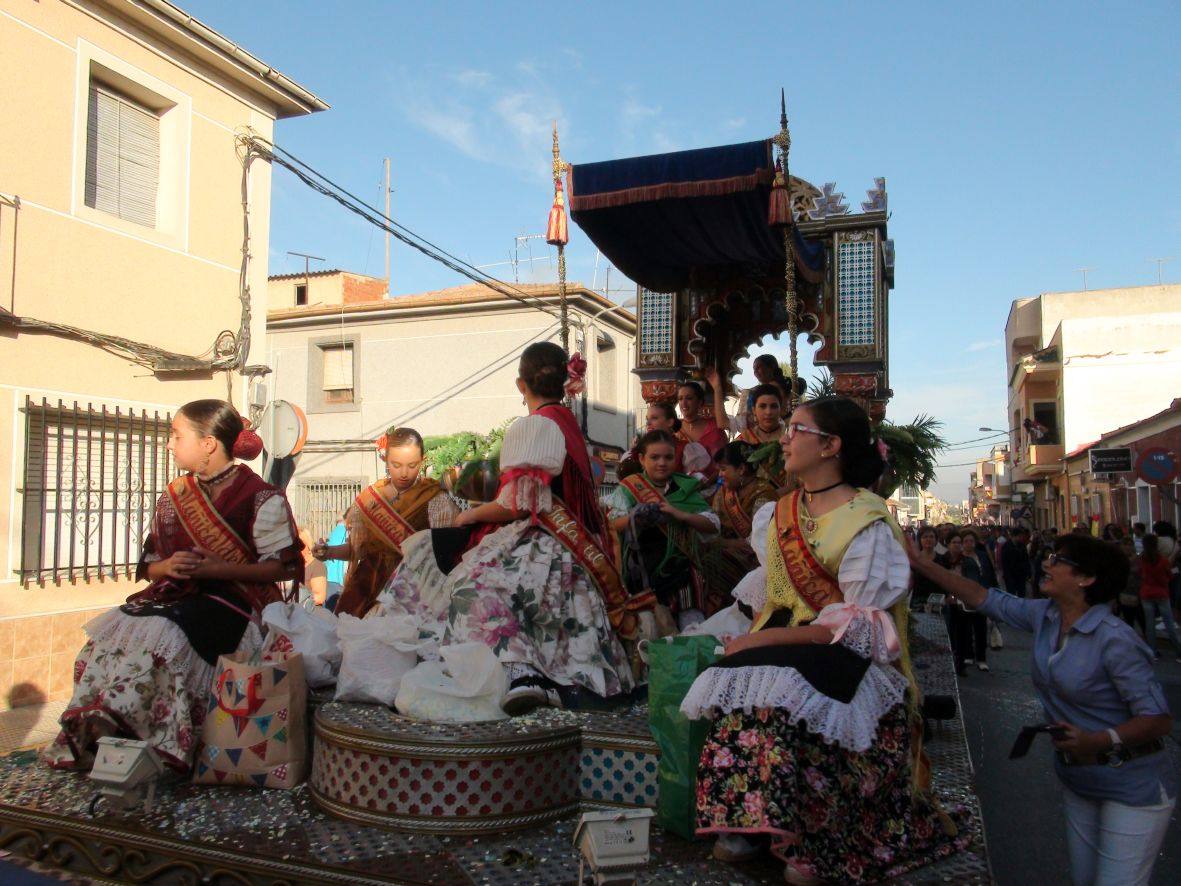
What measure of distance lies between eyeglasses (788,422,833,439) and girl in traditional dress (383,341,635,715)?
1.26 m

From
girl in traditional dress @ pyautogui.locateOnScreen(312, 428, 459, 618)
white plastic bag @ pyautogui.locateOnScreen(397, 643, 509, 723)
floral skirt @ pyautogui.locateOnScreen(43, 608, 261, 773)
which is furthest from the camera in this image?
girl in traditional dress @ pyautogui.locateOnScreen(312, 428, 459, 618)

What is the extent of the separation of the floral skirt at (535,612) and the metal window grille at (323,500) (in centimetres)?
1809

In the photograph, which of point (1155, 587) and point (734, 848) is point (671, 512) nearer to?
point (734, 848)

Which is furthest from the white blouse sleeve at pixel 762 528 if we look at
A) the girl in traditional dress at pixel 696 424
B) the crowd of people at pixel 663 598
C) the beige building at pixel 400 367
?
the beige building at pixel 400 367

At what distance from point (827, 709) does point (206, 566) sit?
2.55 meters

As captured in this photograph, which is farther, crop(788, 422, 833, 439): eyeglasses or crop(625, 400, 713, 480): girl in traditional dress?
crop(625, 400, 713, 480): girl in traditional dress

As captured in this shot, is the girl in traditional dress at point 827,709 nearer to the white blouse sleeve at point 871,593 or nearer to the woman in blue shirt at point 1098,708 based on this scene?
the white blouse sleeve at point 871,593

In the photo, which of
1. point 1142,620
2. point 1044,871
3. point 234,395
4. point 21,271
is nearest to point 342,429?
point 234,395

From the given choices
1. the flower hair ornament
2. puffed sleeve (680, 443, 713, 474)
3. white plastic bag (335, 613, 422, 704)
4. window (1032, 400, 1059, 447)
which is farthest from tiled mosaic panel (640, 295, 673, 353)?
window (1032, 400, 1059, 447)

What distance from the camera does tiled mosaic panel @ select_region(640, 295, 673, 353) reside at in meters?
8.25

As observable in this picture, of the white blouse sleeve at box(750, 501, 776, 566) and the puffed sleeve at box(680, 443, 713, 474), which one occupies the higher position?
the puffed sleeve at box(680, 443, 713, 474)

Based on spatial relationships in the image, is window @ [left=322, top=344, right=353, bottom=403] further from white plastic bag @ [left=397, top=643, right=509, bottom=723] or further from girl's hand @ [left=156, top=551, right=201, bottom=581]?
white plastic bag @ [left=397, top=643, right=509, bottom=723]

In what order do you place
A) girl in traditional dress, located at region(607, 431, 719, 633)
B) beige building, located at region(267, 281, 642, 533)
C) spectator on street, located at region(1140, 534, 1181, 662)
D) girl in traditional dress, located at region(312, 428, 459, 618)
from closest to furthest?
girl in traditional dress, located at region(607, 431, 719, 633)
girl in traditional dress, located at region(312, 428, 459, 618)
spectator on street, located at region(1140, 534, 1181, 662)
beige building, located at region(267, 281, 642, 533)

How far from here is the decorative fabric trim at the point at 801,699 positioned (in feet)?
8.68
